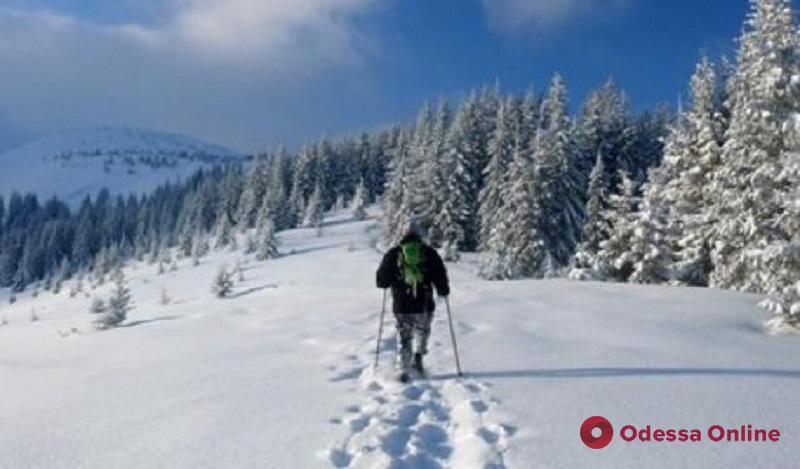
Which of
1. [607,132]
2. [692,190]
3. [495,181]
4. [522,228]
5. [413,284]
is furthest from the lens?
[607,132]

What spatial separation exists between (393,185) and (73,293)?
37002 millimetres

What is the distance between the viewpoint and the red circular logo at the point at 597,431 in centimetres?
798

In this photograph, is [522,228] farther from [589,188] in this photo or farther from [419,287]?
[419,287]

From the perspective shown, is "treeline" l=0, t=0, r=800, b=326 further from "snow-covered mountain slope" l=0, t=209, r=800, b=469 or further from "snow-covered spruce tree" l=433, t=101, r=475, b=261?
"snow-covered mountain slope" l=0, t=209, r=800, b=469

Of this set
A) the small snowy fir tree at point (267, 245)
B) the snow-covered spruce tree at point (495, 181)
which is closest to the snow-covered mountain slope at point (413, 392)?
the snow-covered spruce tree at point (495, 181)

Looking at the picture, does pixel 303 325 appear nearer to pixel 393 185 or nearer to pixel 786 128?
pixel 786 128

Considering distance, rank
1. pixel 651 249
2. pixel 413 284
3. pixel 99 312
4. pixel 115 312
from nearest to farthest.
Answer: pixel 413 284 < pixel 115 312 < pixel 651 249 < pixel 99 312

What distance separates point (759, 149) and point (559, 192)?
2805cm

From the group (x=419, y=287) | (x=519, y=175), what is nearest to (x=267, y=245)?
(x=519, y=175)

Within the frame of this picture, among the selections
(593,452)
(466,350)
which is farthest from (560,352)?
(593,452)

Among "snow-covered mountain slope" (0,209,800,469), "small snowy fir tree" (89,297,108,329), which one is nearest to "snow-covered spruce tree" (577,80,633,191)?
"small snowy fir tree" (89,297,108,329)

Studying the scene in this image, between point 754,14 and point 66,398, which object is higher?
point 754,14

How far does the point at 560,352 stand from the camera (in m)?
12.7

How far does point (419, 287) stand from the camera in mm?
11508
